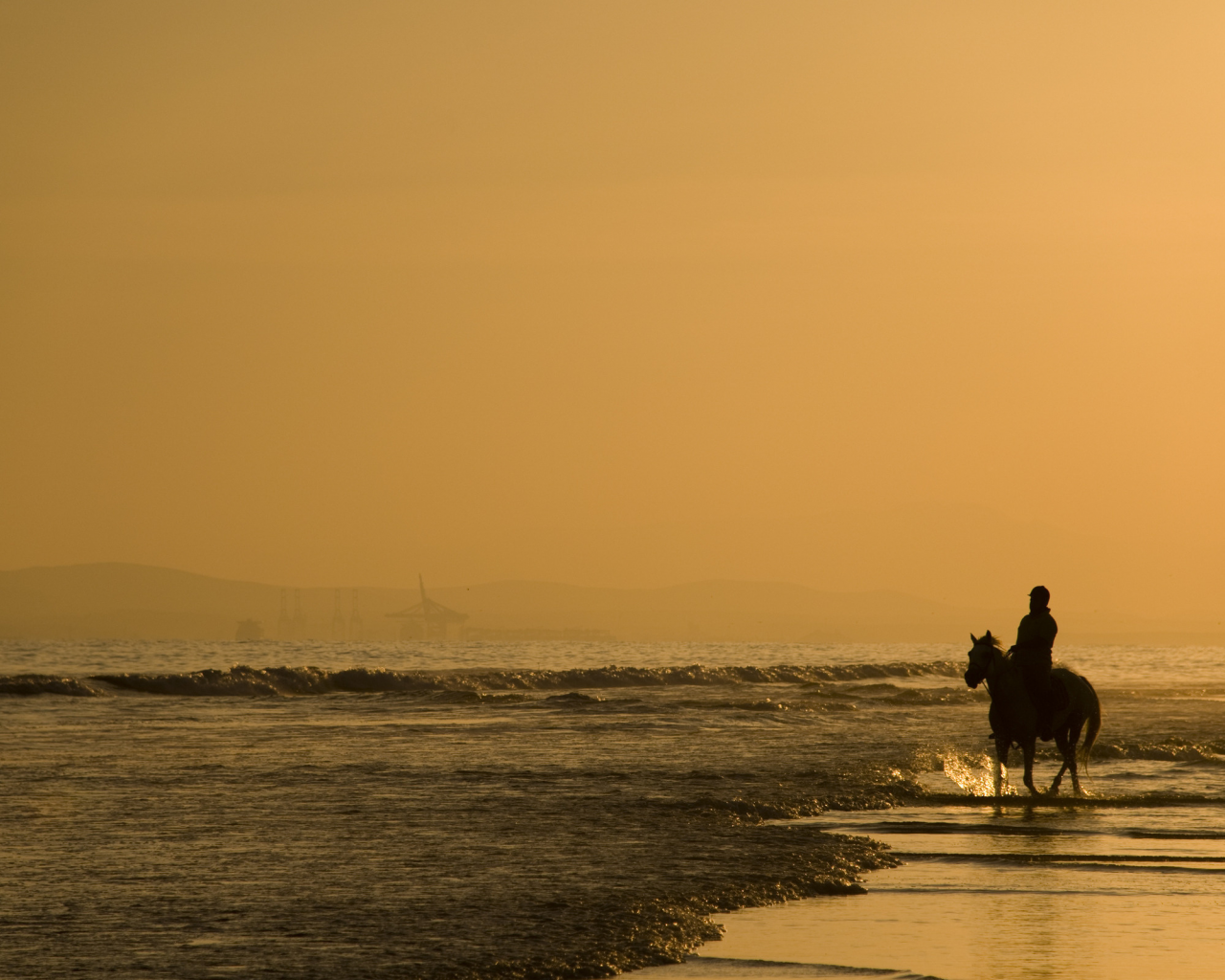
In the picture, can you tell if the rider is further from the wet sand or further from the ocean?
the wet sand

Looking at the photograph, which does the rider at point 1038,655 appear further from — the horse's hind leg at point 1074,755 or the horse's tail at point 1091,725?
the horse's tail at point 1091,725

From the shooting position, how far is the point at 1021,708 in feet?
52.3

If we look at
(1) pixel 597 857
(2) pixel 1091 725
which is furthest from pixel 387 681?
(1) pixel 597 857

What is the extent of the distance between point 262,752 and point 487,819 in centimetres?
880

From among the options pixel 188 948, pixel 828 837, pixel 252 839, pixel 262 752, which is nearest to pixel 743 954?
pixel 188 948

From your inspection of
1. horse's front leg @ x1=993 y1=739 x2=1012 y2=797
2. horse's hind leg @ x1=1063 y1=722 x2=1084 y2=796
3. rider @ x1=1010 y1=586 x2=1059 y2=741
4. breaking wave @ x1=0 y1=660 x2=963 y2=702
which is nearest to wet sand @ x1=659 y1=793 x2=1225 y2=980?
horse's front leg @ x1=993 y1=739 x2=1012 y2=797

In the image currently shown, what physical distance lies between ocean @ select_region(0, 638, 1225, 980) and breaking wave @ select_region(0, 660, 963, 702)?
2135 cm

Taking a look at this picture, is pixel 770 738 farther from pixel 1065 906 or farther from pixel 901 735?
pixel 1065 906

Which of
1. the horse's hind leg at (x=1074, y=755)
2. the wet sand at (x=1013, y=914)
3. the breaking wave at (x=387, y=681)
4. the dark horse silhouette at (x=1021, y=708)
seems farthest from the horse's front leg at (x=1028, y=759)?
the breaking wave at (x=387, y=681)

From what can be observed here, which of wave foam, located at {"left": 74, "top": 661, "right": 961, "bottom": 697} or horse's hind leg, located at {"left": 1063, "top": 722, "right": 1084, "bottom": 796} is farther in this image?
wave foam, located at {"left": 74, "top": 661, "right": 961, "bottom": 697}

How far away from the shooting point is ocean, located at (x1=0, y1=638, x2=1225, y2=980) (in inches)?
285

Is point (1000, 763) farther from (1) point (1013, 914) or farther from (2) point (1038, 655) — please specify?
(1) point (1013, 914)

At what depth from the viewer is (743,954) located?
7.35 metres

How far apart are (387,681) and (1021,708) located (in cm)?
3843
